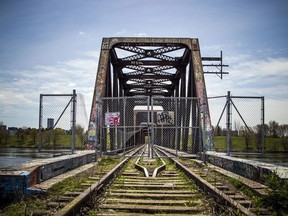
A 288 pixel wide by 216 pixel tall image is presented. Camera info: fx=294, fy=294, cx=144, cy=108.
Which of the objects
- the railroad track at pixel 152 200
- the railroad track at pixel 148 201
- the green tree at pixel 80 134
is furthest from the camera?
the green tree at pixel 80 134

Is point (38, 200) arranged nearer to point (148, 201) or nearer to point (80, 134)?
point (148, 201)

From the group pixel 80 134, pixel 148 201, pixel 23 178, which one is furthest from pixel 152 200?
pixel 80 134

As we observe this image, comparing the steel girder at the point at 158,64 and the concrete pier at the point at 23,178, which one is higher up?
the steel girder at the point at 158,64

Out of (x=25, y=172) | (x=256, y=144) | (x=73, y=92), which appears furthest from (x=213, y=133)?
(x=25, y=172)

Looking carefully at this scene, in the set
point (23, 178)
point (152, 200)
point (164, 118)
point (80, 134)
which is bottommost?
point (152, 200)

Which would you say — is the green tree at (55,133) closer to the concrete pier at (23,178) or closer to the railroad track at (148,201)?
the concrete pier at (23,178)

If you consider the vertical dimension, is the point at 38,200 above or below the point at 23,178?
below

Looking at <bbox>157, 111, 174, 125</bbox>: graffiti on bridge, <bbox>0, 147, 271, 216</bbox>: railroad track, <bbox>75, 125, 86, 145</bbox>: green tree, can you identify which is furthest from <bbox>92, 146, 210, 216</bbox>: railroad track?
<bbox>157, 111, 174, 125</bbox>: graffiti on bridge

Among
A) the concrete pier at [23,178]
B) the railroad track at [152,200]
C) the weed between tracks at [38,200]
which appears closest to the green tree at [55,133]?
the concrete pier at [23,178]

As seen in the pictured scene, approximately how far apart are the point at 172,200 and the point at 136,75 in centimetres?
2182

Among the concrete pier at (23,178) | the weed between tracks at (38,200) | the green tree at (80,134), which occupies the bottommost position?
the weed between tracks at (38,200)

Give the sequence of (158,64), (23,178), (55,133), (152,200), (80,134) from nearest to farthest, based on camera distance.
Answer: (152,200), (23,178), (55,133), (80,134), (158,64)

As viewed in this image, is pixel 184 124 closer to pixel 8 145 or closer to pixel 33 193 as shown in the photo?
pixel 33 193

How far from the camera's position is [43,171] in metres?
5.84
